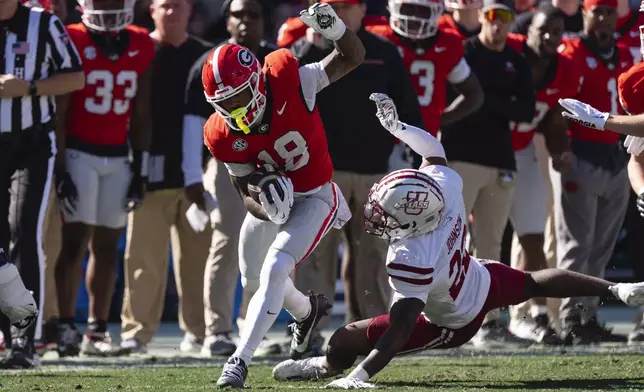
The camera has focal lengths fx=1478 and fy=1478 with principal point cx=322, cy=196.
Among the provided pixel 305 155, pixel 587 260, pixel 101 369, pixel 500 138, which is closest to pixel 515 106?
pixel 500 138

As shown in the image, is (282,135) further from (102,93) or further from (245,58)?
(102,93)

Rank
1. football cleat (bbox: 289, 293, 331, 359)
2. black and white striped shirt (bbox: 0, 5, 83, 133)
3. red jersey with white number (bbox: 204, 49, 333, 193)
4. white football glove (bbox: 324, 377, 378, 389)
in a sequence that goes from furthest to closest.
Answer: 1. black and white striped shirt (bbox: 0, 5, 83, 133)
2. football cleat (bbox: 289, 293, 331, 359)
3. red jersey with white number (bbox: 204, 49, 333, 193)
4. white football glove (bbox: 324, 377, 378, 389)

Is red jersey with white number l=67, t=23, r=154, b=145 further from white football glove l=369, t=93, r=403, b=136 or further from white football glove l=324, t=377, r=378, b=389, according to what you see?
white football glove l=324, t=377, r=378, b=389

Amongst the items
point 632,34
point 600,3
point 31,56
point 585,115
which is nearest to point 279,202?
point 585,115

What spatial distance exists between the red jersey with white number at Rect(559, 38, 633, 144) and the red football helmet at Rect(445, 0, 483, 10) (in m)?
0.68

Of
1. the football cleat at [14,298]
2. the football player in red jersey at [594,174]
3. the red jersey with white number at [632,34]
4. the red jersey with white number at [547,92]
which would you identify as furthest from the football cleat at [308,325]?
the red jersey with white number at [632,34]

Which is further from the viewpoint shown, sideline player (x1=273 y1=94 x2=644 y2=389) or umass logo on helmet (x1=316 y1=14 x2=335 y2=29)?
umass logo on helmet (x1=316 y1=14 x2=335 y2=29)

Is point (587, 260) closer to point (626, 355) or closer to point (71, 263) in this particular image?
point (626, 355)

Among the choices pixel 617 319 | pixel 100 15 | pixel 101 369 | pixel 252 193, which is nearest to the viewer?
pixel 252 193

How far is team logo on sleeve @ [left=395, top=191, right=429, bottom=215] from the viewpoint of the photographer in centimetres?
603

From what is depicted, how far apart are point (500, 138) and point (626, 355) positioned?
159 cm

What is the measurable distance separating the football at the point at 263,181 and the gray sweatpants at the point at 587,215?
2.53m

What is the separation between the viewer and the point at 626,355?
7.56 m

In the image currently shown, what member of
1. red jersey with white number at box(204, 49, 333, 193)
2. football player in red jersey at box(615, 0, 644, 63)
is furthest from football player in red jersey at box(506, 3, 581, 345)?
red jersey with white number at box(204, 49, 333, 193)
